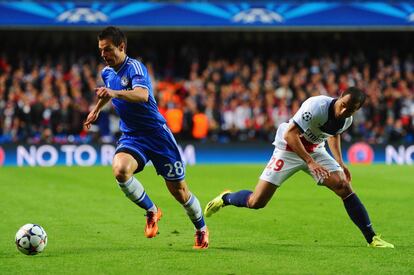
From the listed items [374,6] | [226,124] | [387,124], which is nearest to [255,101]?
[226,124]

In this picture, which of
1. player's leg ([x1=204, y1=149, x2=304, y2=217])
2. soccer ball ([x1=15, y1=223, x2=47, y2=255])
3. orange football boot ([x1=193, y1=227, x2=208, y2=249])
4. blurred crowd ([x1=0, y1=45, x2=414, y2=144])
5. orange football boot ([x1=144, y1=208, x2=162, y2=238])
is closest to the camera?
soccer ball ([x1=15, y1=223, x2=47, y2=255])

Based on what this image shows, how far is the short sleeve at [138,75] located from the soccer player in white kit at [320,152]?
4.94ft

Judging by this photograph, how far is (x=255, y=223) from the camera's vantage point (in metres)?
10.9

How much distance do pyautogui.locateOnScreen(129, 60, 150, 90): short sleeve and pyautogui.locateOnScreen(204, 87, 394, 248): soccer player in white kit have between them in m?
1.51

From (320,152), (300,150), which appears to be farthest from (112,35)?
(320,152)

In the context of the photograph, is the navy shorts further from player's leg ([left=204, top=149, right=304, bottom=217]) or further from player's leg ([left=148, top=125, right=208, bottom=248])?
player's leg ([left=204, top=149, right=304, bottom=217])

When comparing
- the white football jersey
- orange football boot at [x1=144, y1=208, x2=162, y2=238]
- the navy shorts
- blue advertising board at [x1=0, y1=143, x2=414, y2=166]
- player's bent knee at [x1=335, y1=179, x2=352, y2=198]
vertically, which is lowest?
orange football boot at [x1=144, y1=208, x2=162, y2=238]

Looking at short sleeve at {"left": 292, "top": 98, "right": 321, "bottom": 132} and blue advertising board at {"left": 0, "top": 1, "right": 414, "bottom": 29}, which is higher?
blue advertising board at {"left": 0, "top": 1, "right": 414, "bottom": 29}

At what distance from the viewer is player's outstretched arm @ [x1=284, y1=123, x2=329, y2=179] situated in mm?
8367

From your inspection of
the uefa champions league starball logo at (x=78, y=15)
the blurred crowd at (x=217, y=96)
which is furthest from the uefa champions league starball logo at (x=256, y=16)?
the uefa champions league starball logo at (x=78, y=15)

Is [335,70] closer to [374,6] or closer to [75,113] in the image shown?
[374,6]

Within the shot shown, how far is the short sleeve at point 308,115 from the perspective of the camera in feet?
28.0

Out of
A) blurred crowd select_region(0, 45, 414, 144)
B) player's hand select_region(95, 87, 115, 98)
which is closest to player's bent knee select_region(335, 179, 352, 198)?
player's hand select_region(95, 87, 115, 98)

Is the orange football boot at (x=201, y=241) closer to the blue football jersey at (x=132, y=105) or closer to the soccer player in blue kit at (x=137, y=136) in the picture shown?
the soccer player in blue kit at (x=137, y=136)
